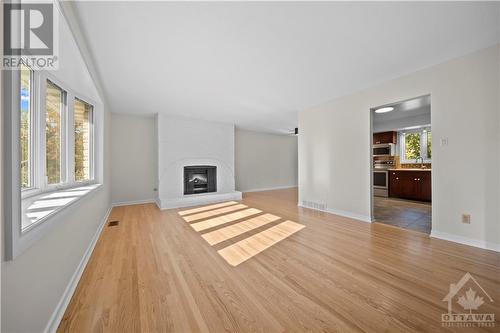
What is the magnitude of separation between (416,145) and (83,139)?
841cm

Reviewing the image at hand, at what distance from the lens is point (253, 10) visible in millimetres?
1659

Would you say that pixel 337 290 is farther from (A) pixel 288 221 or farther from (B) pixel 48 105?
(B) pixel 48 105

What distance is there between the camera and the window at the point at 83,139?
9.13 ft

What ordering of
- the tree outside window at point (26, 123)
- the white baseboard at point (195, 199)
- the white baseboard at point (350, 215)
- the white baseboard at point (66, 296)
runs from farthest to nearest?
the white baseboard at point (195, 199) → the white baseboard at point (350, 215) → the tree outside window at point (26, 123) → the white baseboard at point (66, 296)

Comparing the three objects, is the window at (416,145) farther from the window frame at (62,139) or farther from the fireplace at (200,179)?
the window frame at (62,139)

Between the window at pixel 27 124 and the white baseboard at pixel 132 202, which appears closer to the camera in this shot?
the window at pixel 27 124

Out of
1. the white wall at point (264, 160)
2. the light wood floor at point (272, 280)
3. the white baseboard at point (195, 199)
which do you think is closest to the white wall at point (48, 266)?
the light wood floor at point (272, 280)

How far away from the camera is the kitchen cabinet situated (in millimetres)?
4883

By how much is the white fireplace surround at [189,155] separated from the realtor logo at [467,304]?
4.69 m

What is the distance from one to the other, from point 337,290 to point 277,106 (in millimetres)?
3840

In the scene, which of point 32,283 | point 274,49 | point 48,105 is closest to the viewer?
point 32,283

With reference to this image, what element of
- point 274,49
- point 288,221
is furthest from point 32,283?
point 288,221

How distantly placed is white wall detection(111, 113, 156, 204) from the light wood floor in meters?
2.41

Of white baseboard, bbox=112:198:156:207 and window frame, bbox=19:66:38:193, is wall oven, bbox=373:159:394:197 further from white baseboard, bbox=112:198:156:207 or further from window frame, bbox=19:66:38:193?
window frame, bbox=19:66:38:193
